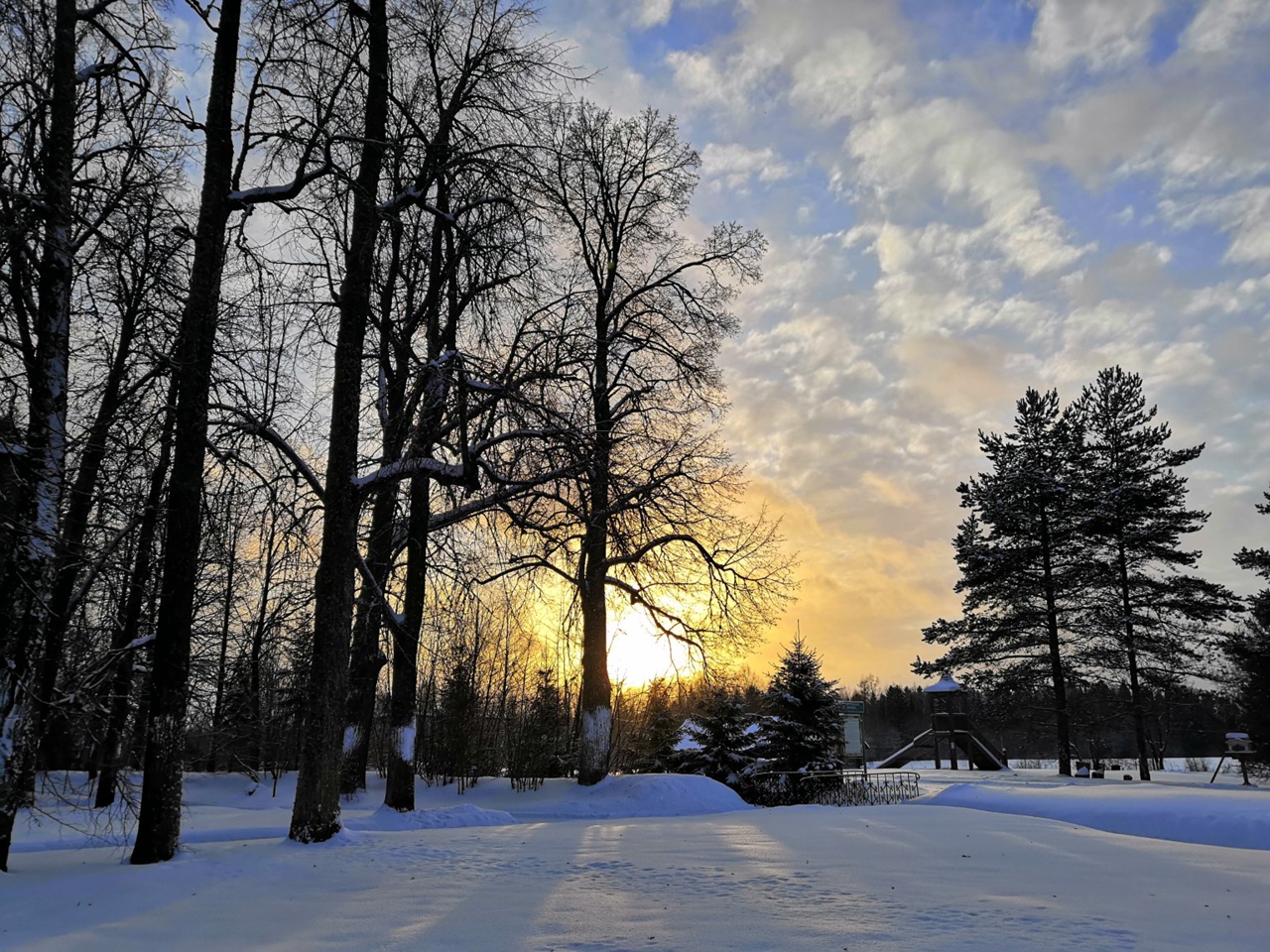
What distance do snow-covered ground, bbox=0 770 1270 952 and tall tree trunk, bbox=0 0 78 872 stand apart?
1093 millimetres

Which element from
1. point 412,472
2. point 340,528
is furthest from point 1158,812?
point 340,528

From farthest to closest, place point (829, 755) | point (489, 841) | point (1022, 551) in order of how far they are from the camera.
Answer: point (1022, 551) → point (829, 755) → point (489, 841)

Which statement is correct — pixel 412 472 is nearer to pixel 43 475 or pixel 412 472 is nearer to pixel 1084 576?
pixel 43 475

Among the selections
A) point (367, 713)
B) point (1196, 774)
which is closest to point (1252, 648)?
point (1196, 774)

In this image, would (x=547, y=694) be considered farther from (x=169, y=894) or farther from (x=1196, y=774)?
(x=1196, y=774)

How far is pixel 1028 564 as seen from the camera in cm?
3170

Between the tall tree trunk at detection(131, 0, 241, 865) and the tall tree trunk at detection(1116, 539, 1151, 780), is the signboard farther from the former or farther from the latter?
the tall tree trunk at detection(131, 0, 241, 865)

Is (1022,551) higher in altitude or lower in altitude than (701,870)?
higher

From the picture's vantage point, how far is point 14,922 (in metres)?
5.62

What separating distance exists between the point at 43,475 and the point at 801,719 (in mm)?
17653

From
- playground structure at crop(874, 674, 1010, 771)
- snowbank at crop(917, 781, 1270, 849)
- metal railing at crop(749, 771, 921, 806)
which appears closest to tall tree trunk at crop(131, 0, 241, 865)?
snowbank at crop(917, 781, 1270, 849)

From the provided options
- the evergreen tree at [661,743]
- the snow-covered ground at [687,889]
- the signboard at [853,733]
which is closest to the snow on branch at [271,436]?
the snow-covered ground at [687,889]

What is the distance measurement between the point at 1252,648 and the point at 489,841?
2741cm

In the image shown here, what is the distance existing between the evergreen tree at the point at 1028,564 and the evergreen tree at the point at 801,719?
44.4ft
